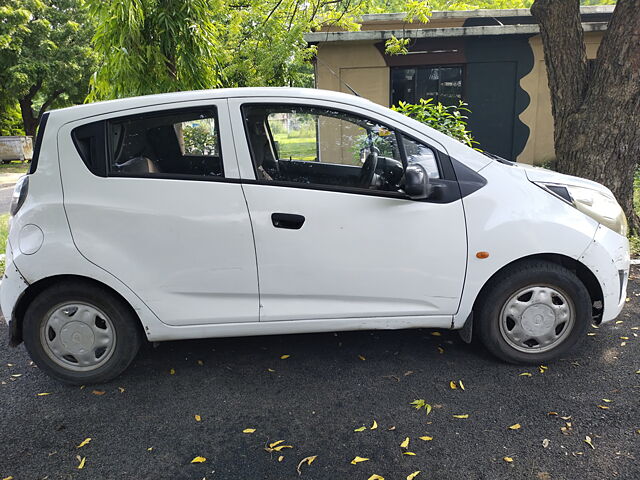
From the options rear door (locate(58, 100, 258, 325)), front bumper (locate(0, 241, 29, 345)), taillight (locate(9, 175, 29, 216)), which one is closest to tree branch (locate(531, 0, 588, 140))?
rear door (locate(58, 100, 258, 325))

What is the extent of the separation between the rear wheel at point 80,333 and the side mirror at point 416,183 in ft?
6.20

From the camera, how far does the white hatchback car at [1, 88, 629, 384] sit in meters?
2.92

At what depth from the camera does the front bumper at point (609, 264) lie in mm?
3109

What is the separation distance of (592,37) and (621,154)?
6.12 m

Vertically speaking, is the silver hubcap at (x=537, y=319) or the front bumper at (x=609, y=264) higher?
the front bumper at (x=609, y=264)

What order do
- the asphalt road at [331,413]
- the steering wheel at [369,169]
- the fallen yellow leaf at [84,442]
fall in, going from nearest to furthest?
the asphalt road at [331,413], the fallen yellow leaf at [84,442], the steering wheel at [369,169]

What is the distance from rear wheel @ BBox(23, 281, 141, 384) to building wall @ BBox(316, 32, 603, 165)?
27.1ft

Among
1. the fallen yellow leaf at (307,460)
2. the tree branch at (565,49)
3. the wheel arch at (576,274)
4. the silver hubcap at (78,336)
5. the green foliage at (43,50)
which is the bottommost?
the fallen yellow leaf at (307,460)

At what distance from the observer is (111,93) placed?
17.0 feet

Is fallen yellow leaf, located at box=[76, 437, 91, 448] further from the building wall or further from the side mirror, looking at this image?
the building wall

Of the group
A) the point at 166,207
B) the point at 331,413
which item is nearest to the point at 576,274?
the point at 331,413

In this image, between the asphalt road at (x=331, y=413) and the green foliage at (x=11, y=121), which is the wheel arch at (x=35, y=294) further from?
the green foliage at (x=11, y=121)

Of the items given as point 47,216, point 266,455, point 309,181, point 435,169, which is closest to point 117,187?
point 47,216

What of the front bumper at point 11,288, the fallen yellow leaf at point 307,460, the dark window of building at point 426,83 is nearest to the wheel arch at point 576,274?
the fallen yellow leaf at point 307,460
